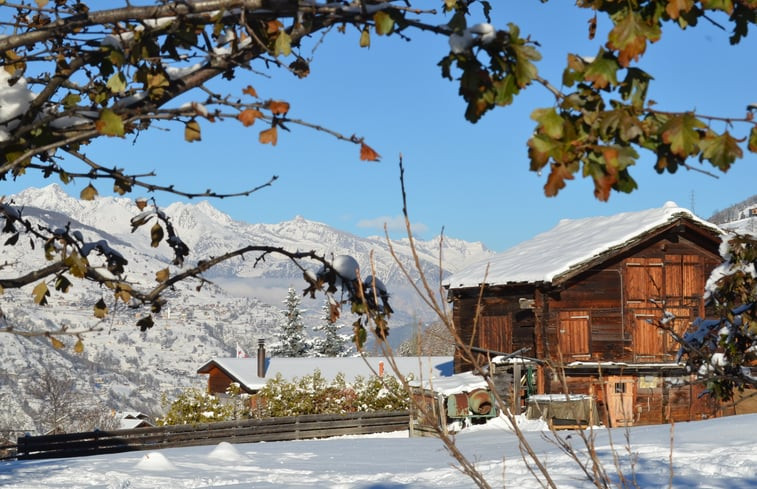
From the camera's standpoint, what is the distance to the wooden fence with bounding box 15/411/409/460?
998 inches

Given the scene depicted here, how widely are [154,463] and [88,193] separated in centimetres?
1193

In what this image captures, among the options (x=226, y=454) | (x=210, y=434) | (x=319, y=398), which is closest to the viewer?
(x=226, y=454)

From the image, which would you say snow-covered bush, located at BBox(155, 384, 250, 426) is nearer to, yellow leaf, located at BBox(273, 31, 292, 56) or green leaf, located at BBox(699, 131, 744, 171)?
yellow leaf, located at BBox(273, 31, 292, 56)

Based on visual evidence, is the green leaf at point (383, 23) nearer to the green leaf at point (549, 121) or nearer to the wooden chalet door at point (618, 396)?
the green leaf at point (549, 121)

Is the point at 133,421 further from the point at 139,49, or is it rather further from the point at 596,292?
the point at 139,49

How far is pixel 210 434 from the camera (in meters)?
27.0

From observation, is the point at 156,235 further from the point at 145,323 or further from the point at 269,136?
the point at 269,136

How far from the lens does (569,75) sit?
3.17 metres

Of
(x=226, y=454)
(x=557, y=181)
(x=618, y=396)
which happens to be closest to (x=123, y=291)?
(x=557, y=181)

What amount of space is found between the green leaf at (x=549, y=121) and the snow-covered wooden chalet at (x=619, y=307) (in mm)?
23089

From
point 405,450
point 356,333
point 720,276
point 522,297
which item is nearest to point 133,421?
point 522,297

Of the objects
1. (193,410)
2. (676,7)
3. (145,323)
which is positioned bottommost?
(193,410)

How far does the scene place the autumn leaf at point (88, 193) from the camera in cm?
461

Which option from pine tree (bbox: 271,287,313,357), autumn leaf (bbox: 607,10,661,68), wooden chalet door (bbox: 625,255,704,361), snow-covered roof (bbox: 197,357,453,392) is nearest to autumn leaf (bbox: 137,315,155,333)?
autumn leaf (bbox: 607,10,661,68)
